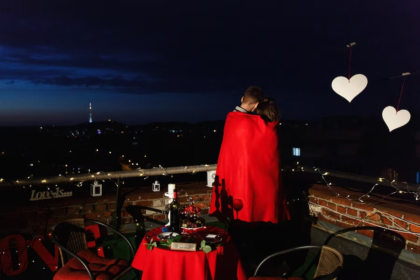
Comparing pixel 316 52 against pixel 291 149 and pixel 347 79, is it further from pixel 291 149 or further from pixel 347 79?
pixel 291 149

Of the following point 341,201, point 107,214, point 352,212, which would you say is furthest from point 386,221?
point 107,214

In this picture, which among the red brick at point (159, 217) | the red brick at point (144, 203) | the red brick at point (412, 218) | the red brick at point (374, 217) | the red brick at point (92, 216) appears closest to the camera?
the red brick at point (412, 218)

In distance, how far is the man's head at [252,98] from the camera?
3.22 m

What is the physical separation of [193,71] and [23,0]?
8759 mm

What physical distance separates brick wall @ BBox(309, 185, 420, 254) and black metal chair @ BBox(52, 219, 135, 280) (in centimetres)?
239

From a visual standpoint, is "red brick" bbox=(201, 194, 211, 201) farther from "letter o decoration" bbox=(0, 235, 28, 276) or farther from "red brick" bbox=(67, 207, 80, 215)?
"letter o decoration" bbox=(0, 235, 28, 276)

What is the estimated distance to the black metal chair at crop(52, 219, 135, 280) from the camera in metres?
2.60

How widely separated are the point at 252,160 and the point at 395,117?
177cm

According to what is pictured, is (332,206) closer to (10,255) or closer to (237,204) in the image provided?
(237,204)

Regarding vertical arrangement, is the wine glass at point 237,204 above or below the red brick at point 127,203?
above

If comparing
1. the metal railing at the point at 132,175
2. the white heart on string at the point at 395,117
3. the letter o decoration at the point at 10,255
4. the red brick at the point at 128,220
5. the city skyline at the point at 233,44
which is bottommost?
the letter o decoration at the point at 10,255

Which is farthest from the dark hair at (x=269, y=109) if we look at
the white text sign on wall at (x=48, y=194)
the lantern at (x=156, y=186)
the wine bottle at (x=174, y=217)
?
the white text sign on wall at (x=48, y=194)

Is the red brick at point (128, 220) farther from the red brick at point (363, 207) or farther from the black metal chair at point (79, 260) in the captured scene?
the red brick at point (363, 207)

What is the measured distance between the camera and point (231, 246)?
103 inches
